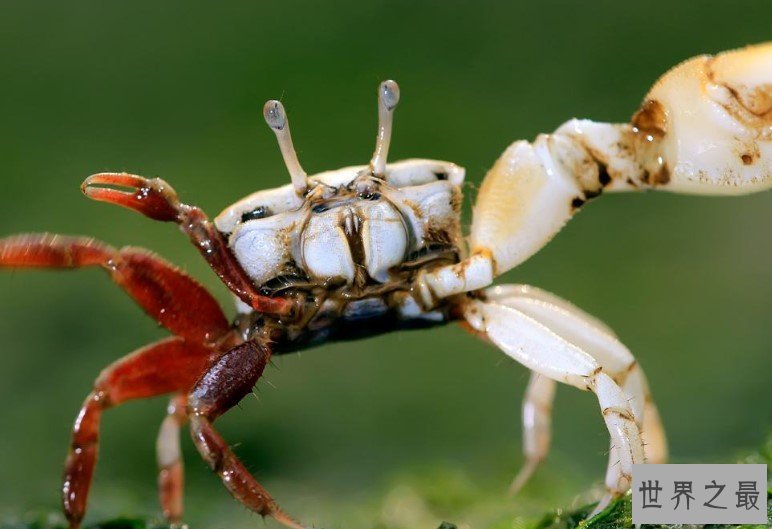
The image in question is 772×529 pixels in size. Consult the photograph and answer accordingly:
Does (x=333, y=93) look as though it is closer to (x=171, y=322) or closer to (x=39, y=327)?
(x=39, y=327)

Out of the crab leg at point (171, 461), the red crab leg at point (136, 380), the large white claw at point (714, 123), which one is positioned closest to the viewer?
the large white claw at point (714, 123)

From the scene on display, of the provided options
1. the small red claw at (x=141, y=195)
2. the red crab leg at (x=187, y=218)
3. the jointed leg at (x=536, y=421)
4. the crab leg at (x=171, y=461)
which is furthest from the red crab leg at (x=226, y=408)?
the jointed leg at (x=536, y=421)

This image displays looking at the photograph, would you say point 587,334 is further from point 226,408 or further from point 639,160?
point 226,408

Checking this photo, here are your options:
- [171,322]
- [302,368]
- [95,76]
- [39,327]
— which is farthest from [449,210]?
[95,76]

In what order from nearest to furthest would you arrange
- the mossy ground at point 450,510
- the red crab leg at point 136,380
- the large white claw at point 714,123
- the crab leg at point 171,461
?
the mossy ground at point 450,510
the large white claw at point 714,123
the red crab leg at point 136,380
the crab leg at point 171,461

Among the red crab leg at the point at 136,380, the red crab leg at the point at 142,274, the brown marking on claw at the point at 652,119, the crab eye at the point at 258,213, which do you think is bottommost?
the red crab leg at the point at 136,380

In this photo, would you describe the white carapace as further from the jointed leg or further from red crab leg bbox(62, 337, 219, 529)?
the jointed leg

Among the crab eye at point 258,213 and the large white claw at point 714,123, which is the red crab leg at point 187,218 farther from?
the large white claw at point 714,123

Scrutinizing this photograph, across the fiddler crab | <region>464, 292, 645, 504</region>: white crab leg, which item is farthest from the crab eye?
<region>464, 292, 645, 504</region>: white crab leg
